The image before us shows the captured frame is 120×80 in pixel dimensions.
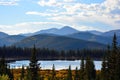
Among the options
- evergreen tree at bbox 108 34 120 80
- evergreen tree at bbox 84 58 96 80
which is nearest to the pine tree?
evergreen tree at bbox 108 34 120 80

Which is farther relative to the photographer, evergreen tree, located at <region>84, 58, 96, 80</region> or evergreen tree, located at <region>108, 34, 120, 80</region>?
evergreen tree, located at <region>84, 58, 96, 80</region>

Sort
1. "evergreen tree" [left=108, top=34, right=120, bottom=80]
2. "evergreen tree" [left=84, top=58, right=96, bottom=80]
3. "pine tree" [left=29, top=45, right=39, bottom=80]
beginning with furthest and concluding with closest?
"evergreen tree" [left=84, top=58, right=96, bottom=80], "evergreen tree" [left=108, top=34, right=120, bottom=80], "pine tree" [left=29, top=45, right=39, bottom=80]

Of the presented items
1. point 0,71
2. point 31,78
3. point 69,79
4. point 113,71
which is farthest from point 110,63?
point 69,79

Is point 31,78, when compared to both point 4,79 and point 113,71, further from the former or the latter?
point 113,71

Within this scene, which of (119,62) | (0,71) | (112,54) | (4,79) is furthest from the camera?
(0,71)

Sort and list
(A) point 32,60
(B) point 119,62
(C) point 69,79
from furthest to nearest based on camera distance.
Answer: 1. (C) point 69,79
2. (B) point 119,62
3. (A) point 32,60

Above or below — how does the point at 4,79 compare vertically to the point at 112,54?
below

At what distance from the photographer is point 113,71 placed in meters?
55.4

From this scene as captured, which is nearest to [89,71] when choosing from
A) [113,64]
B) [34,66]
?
[113,64]

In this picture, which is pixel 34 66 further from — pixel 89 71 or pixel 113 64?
pixel 89 71

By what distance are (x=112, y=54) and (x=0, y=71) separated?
2670cm

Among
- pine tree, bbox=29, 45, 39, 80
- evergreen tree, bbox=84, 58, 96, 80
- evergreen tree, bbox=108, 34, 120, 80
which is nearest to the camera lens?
pine tree, bbox=29, 45, 39, 80

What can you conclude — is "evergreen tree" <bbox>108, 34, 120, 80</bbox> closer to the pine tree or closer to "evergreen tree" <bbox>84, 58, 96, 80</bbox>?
the pine tree

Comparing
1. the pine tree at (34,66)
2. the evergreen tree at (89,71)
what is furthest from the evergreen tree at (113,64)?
the evergreen tree at (89,71)
